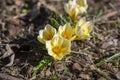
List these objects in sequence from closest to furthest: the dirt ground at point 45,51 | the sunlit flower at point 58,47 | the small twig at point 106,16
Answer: the sunlit flower at point 58,47 < the dirt ground at point 45,51 < the small twig at point 106,16

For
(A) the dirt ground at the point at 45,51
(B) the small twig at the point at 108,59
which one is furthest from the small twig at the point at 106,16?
(B) the small twig at the point at 108,59

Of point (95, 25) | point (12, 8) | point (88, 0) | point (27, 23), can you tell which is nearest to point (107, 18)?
point (95, 25)

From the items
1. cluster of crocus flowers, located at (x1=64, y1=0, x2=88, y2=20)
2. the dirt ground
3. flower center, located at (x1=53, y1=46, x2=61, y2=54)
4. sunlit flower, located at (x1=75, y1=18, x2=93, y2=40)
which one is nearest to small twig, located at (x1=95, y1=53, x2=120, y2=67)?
the dirt ground

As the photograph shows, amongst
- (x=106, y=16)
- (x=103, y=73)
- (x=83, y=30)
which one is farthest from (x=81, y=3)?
(x=103, y=73)

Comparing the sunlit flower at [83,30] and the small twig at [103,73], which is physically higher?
the sunlit flower at [83,30]

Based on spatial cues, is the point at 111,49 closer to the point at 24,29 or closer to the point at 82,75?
the point at 82,75

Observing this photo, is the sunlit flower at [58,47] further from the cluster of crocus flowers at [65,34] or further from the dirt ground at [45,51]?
the dirt ground at [45,51]

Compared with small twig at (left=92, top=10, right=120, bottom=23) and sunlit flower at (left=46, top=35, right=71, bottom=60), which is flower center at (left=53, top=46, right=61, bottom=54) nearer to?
sunlit flower at (left=46, top=35, right=71, bottom=60)

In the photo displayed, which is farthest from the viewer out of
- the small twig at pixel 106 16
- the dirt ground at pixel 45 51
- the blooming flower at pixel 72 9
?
the small twig at pixel 106 16
